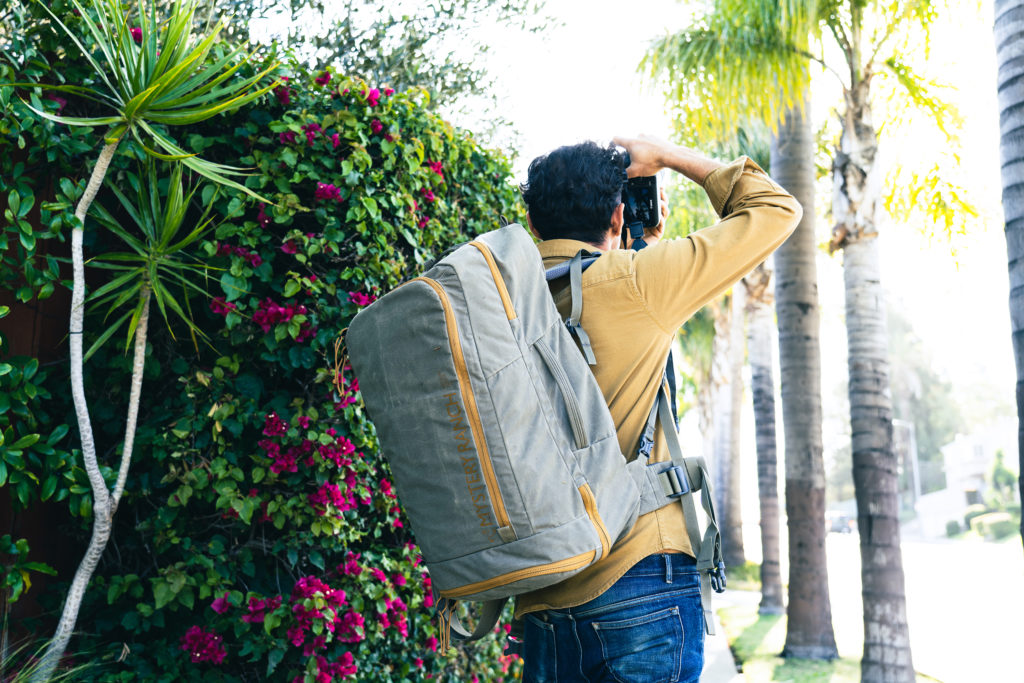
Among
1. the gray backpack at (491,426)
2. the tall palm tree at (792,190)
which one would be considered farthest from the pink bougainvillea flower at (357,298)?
the tall palm tree at (792,190)

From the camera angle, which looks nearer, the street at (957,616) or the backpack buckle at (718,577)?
the backpack buckle at (718,577)

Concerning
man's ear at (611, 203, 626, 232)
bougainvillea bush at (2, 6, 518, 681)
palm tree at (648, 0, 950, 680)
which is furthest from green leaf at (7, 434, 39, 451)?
palm tree at (648, 0, 950, 680)

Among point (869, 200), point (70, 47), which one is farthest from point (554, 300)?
point (869, 200)

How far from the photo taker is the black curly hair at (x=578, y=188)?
193cm

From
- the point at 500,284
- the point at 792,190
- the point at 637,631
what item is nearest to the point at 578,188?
the point at 500,284

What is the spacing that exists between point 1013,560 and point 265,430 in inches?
928

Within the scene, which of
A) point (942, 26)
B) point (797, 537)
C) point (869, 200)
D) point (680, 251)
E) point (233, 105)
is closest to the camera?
point (680, 251)

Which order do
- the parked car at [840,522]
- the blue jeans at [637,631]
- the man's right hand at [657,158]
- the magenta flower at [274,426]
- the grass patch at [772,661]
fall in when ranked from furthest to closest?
the parked car at [840,522] → the grass patch at [772,661] → the magenta flower at [274,426] → the man's right hand at [657,158] → the blue jeans at [637,631]

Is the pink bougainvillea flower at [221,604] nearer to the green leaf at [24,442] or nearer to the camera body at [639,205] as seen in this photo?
the green leaf at [24,442]

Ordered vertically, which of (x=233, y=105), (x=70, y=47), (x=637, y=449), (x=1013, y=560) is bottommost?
(x=1013, y=560)

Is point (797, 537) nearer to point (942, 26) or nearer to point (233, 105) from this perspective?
point (942, 26)

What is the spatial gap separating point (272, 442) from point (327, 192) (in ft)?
3.62

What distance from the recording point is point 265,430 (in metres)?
3.40

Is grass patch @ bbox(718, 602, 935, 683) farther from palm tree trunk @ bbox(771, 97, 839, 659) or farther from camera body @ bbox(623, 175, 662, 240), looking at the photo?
camera body @ bbox(623, 175, 662, 240)
